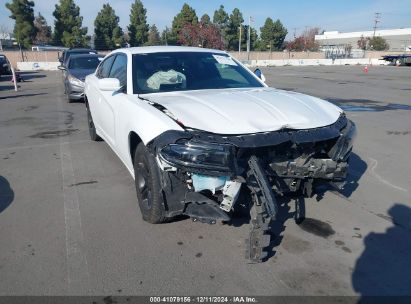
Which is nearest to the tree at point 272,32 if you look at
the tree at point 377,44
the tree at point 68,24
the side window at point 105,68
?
the tree at point 377,44

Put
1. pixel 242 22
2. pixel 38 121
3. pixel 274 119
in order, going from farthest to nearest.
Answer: pixel 242 22 < pixel 38 121 < pixel 274 119

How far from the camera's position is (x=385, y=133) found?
7734 mm

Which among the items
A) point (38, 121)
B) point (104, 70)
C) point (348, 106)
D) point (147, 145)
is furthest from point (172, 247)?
point (348, 106)

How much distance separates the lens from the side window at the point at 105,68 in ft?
18.5

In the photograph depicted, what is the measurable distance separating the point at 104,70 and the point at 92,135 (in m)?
1.51

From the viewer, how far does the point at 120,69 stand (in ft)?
16.0

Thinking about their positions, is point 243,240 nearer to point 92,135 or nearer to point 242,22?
point 92,135

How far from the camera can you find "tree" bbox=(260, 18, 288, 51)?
7450cm

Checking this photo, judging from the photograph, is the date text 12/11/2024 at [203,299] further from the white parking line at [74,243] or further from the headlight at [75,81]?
the headlight at [75,81]

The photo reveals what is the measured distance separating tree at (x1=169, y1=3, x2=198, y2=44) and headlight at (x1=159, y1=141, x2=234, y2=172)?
216 feet

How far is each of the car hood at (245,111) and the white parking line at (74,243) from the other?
143 centimetres

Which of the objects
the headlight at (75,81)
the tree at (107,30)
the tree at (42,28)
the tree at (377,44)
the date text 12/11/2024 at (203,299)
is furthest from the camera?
the tree at (377,44)

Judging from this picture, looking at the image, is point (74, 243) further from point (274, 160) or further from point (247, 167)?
point (274, 160)

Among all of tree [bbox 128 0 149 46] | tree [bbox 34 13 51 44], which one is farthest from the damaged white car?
tree [bbox 34 13 51 44]
